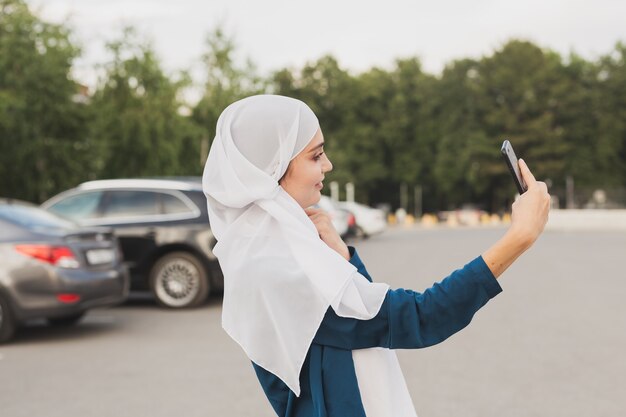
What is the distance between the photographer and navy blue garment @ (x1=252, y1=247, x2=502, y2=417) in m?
1.83

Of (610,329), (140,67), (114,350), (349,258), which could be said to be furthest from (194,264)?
(140,67)

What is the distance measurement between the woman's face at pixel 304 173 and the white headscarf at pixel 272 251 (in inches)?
1.0

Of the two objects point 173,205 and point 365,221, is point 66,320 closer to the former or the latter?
point 173,205

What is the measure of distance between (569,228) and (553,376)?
111 ft

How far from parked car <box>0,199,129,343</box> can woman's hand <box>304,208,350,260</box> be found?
255 inches

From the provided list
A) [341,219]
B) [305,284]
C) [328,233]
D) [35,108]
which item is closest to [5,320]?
[328,233]

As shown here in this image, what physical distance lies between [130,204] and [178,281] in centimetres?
131

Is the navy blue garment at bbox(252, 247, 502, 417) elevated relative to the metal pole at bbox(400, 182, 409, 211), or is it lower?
elevated

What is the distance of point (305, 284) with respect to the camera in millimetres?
1903

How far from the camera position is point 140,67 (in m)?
27.8

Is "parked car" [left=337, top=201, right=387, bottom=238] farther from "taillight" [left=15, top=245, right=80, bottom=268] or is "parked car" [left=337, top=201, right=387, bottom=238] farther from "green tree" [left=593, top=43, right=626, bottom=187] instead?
"green tree" [left=593, top=43, right=626, bottom=187]

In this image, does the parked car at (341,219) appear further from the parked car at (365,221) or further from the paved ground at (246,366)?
the paved ground at (246,366)

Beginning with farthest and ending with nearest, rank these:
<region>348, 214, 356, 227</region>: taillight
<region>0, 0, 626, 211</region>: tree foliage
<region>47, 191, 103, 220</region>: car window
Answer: <region>0, 0, 626, 211</region>: tree foliage, <region>348, 214, 356, 227</region>: taillight, <region>47, 191, 103, 220</region>: car window

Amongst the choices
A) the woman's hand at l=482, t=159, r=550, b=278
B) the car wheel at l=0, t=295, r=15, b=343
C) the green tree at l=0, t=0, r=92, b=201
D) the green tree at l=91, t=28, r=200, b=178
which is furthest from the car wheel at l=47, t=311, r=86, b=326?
the green tree at l=91, t=28, r=200, b=178
